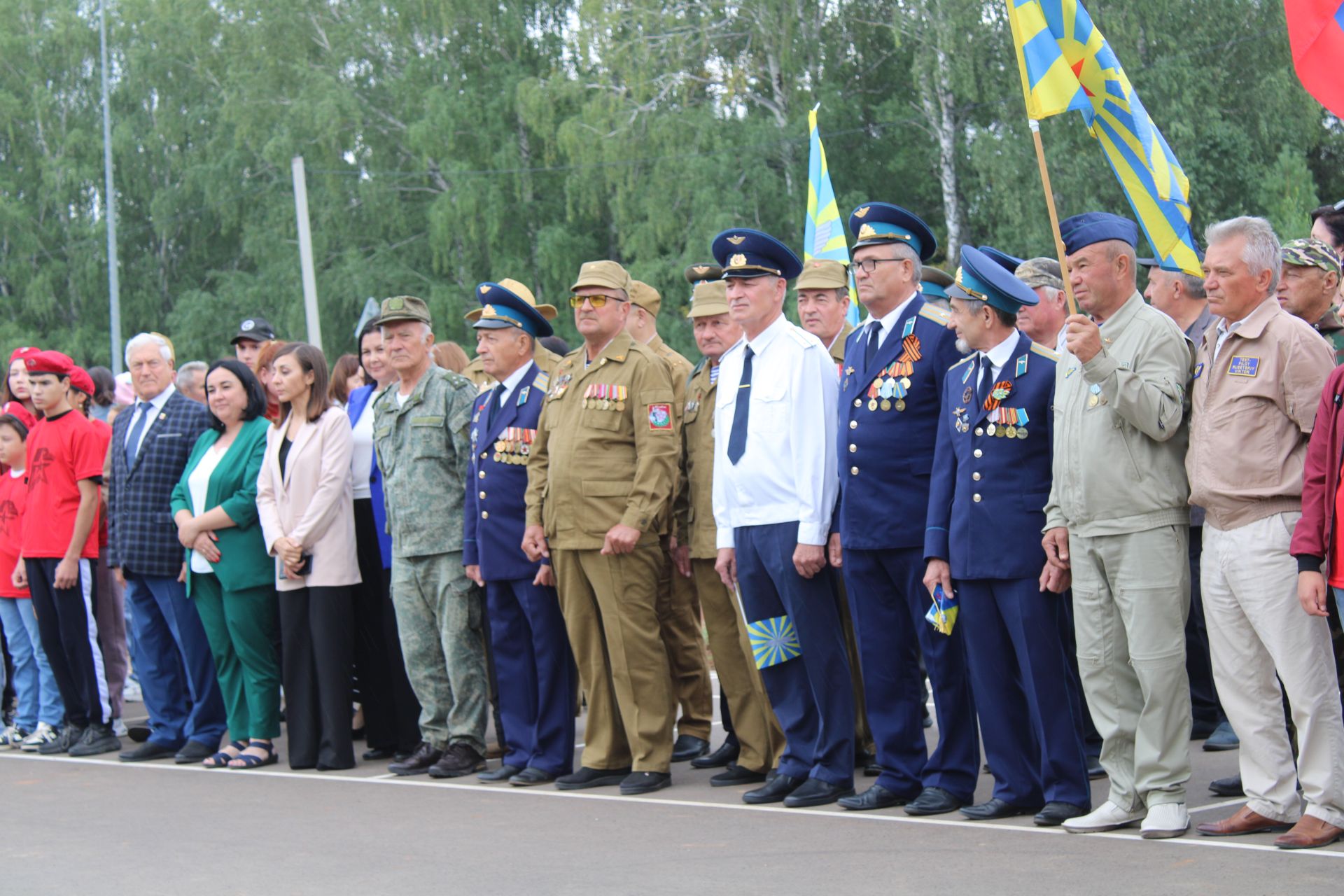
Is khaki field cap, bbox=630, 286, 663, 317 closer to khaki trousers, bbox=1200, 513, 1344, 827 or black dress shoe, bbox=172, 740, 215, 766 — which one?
black dress shoe, bbox=172, 740, 215, 766

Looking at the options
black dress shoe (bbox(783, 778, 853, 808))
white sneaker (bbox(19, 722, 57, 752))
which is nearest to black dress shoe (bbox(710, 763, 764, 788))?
black dress shoe (bbox(783, 778, 853, 808))

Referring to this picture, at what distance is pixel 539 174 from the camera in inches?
1403

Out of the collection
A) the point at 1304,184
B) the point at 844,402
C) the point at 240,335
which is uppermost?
the point at 1304,184

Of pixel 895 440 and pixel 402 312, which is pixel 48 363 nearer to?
pixel 402 312

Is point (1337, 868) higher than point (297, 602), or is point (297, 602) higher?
point (297, 602)

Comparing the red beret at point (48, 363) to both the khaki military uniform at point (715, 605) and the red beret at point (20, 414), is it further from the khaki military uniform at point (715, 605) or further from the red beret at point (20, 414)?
the khaki military uniform at point (715, 605)

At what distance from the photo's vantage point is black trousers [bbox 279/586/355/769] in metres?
8.76

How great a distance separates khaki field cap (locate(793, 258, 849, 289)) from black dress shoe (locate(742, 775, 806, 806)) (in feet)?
9.42

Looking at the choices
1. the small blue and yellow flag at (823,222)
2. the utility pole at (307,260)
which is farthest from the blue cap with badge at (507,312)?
the utility pole at (307,260)

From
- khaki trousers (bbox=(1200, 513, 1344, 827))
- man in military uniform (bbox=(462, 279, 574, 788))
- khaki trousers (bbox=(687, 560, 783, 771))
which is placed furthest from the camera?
man in military uniform (bbox=(462, 279, 574, 788))

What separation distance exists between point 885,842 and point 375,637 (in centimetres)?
407

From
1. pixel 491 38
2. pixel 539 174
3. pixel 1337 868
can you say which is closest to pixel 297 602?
pixel 1337 868

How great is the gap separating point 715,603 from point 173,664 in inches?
141

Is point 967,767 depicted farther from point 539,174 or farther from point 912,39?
point 539,174
